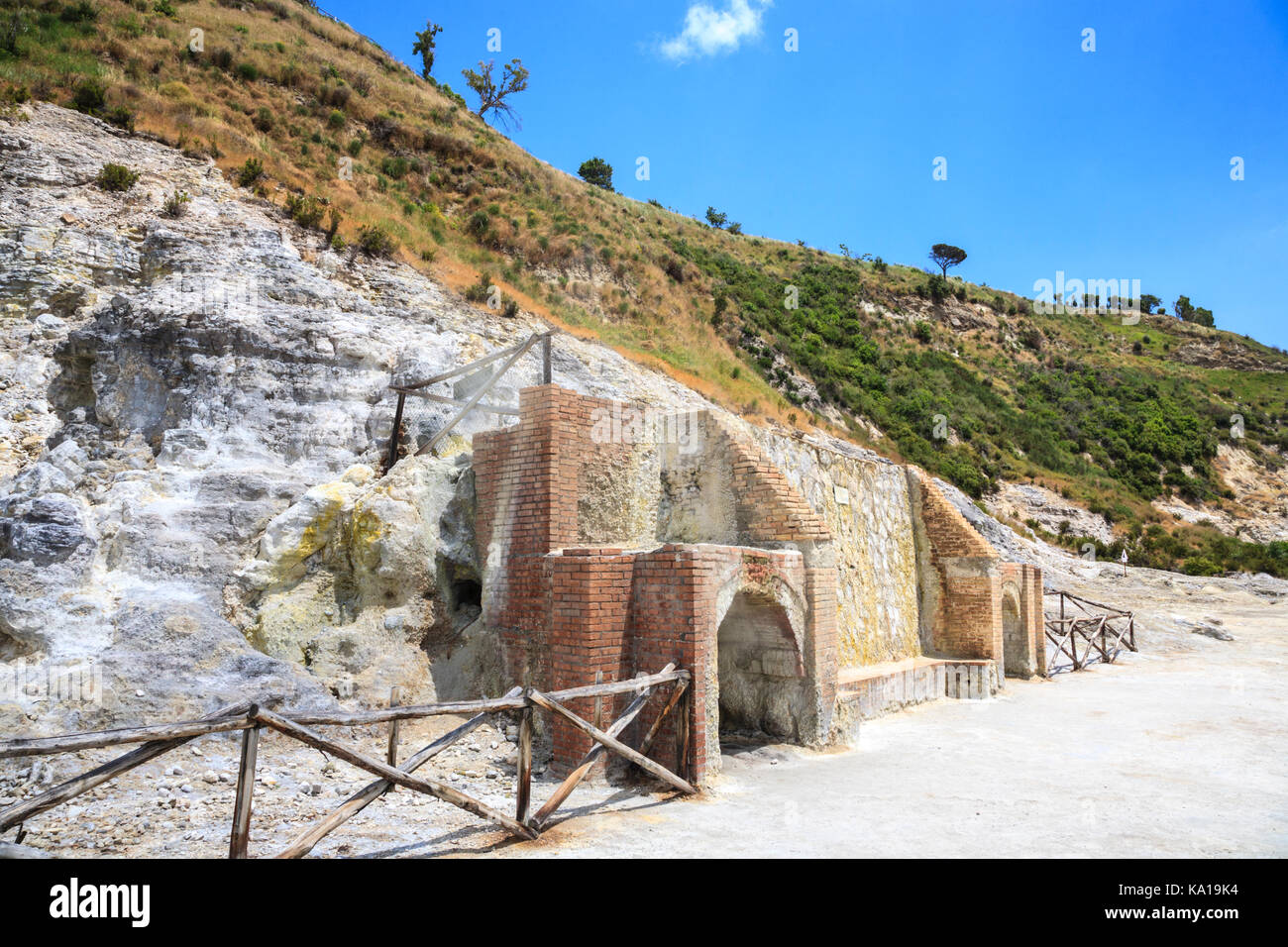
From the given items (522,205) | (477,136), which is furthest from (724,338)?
(477,136)

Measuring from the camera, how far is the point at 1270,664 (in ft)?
56.9

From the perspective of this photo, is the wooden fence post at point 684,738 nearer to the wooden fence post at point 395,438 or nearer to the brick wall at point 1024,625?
the wooden fence post at point 395,438

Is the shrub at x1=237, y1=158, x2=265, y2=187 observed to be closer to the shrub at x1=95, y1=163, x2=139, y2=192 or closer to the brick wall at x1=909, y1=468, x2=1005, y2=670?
the shrub at x1=95, y1=163, x2=139, y2=192

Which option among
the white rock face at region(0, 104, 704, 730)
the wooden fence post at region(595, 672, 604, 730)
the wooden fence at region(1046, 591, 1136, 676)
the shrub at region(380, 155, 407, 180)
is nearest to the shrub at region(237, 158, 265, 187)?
the white rock face at region(0, 104, 704, 730)

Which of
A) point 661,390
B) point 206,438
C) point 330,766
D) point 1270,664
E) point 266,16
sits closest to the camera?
point 330,766

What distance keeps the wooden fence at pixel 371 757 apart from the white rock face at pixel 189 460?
2.07 meters

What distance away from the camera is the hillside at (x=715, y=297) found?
18875mm

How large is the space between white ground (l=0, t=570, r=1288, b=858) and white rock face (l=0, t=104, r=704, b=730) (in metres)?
1.07

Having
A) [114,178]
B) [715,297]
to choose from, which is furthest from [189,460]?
[715,297]

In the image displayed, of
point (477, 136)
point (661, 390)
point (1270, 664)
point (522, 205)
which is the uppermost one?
point (477, 136)

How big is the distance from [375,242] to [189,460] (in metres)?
9.18

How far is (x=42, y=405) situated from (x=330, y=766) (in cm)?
732
